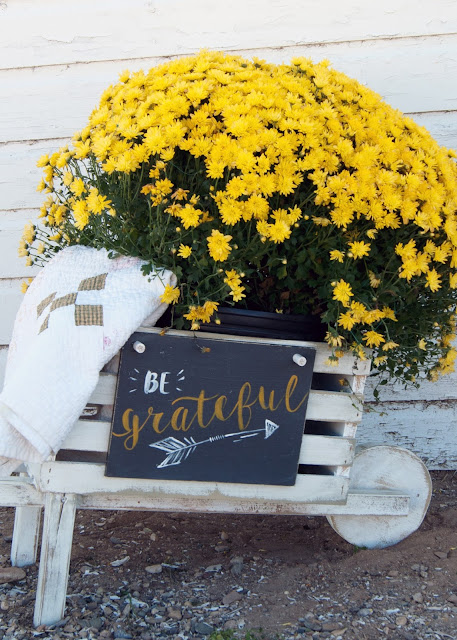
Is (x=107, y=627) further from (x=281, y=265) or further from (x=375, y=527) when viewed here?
(x=281, y=265)

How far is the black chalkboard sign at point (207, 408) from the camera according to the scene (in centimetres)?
166

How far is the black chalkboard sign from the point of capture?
166 cm

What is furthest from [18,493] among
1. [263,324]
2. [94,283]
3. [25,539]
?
[263,324]

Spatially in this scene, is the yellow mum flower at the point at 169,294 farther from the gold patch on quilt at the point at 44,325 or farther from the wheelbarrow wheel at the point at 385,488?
the wheelbarrow wheel at the point at 385,488

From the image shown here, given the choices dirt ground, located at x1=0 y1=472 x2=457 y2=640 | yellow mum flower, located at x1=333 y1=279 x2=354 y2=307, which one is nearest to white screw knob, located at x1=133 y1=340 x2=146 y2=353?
yellow mum flower, located at x1=333 y1=279 x2=354 y2=307

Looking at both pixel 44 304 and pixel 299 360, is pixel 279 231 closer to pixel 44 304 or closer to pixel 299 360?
pixel 299 360

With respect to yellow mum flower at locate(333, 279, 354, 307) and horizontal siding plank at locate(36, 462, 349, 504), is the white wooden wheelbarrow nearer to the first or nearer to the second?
horizontal siding plank at locate(36, 462, 349, 504)

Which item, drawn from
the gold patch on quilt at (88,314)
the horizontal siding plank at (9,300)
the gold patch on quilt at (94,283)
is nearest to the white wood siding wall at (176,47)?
the horizontal siding plank at (9,300)

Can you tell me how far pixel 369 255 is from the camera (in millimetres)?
1691

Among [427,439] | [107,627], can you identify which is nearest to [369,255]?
[107,627]

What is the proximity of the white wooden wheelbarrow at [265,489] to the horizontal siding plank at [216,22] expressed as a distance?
4.50ft

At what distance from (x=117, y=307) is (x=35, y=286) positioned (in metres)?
0.34

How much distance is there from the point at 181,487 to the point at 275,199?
769 millimetres

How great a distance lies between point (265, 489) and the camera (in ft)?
5.91
